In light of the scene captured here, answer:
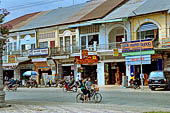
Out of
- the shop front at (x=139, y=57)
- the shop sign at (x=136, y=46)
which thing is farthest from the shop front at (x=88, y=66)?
the shop sign at (x=136, y=46)

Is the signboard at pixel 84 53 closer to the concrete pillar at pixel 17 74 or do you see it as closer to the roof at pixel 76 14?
the roof at pixel 76 14

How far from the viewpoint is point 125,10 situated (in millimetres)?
36531

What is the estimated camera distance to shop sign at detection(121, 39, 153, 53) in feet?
102

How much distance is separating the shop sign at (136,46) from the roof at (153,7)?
3363mm

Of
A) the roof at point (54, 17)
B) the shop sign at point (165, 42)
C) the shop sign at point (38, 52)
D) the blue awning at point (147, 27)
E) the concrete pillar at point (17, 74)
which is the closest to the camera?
the shop sign at point (165, 42)

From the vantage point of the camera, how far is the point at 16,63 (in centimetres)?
4503

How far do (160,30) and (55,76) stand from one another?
54.5ft

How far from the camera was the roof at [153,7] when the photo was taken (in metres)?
31.4

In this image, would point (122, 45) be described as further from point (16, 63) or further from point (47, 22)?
point (16, 63)

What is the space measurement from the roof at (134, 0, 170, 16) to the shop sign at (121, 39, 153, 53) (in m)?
3.36

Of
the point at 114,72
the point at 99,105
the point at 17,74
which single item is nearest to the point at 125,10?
the point at 114,72

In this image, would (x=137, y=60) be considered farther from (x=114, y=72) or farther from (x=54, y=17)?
(x=54, y=17)

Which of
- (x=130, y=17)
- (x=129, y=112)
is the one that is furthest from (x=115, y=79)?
(x=129, y=112)

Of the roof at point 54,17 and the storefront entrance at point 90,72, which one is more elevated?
the roof at point 54,17
